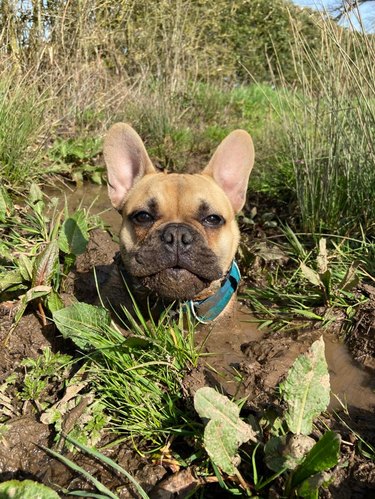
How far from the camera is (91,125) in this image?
678cm

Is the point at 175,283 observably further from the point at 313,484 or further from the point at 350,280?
the point at 313,484

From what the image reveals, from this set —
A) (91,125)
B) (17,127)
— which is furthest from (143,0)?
(17,127)

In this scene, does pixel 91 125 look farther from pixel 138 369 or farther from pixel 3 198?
pixel 138 369

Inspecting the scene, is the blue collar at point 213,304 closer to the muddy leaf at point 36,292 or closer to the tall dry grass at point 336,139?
the muddy leaf at point 36,292

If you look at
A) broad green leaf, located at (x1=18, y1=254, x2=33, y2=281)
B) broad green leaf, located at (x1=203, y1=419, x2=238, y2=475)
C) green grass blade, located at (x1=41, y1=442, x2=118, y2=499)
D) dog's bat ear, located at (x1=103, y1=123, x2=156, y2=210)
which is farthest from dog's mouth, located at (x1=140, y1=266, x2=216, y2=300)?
green grass blade, located at (x1=41, y1=442, x2=118, y2=499)

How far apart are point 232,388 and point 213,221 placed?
3.80 ft

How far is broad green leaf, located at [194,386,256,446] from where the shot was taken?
1.81 meters

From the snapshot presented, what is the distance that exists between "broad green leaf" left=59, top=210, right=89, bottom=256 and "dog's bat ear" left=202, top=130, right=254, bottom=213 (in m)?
1.01

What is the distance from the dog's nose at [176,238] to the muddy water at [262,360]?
0.54m

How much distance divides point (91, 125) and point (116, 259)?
366 centimetres

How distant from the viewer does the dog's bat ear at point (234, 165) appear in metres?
3.54

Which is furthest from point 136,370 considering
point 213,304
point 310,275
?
point 310,275

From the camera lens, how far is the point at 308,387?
5.92 ft

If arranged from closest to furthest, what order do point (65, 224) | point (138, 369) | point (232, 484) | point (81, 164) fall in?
point (232, 484) < point (138, 369) < point (65, 224) < point (81, 164)
